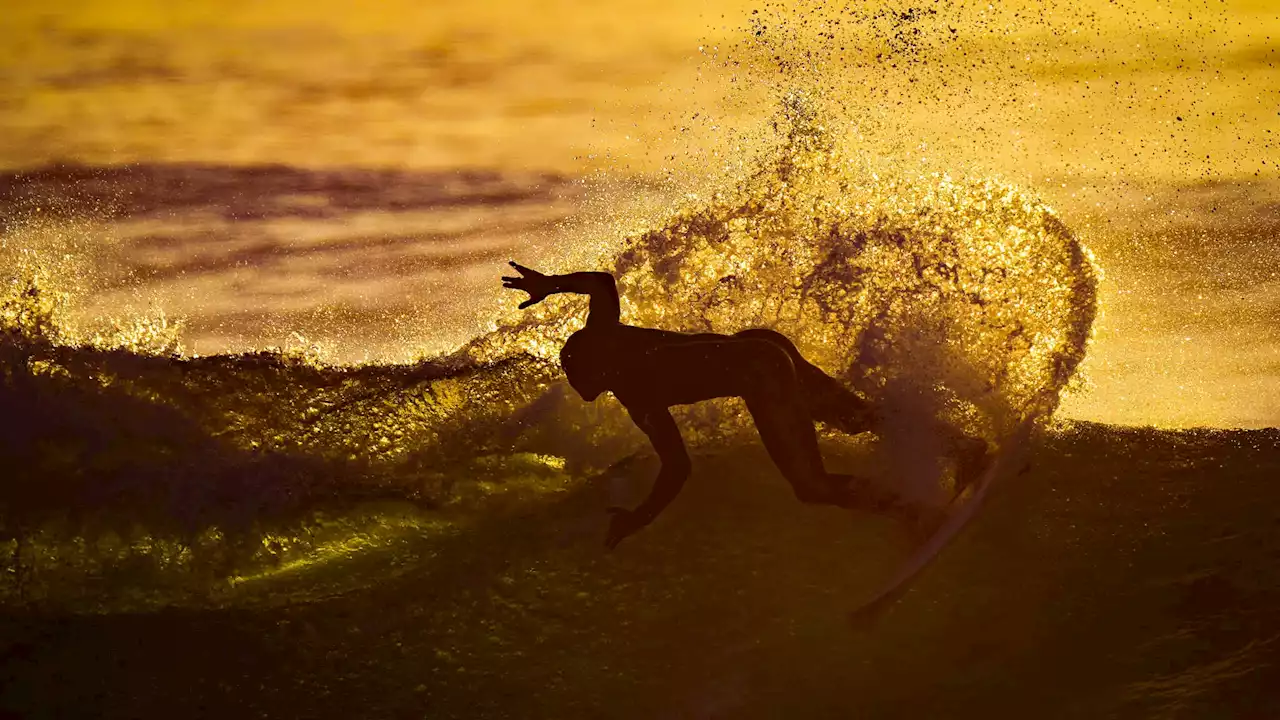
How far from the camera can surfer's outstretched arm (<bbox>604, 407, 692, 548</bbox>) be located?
4.02 metres

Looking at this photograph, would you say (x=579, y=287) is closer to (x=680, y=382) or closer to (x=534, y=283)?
(x=534, y=283)

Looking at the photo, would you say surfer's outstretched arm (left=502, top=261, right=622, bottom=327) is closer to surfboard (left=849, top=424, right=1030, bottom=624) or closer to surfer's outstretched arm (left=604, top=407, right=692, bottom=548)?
surfer's outstretched arm (left=604, top=407, right=692, bottom=548)

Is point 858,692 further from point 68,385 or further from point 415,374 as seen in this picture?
point 68,385

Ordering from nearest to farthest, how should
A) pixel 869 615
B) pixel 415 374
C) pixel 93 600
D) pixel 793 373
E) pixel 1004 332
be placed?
pixel 793 373, pixel 869 615, pixel 1004 332, pixel 93 600, pixel 415 374

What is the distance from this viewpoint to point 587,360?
4.02 m

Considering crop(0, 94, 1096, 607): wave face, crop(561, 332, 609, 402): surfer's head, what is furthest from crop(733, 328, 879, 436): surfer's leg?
crop(561, 332, 609, 402): surfer's head

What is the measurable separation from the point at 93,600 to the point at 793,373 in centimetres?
384

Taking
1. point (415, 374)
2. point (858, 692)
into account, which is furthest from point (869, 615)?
point (415, 374)

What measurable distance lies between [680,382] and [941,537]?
1473 millimetres

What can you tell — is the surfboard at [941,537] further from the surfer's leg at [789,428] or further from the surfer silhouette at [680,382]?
the surfer's leg at [789,428]

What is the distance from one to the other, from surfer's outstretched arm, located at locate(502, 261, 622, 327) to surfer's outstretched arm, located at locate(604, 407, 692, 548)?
0.37m

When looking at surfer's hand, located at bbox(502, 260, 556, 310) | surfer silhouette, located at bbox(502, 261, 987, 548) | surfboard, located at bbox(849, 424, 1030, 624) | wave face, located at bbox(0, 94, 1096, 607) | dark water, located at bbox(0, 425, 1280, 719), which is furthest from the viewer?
wave face, located at bbox(0, 94, 1096, 607)

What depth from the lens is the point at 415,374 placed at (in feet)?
19.7

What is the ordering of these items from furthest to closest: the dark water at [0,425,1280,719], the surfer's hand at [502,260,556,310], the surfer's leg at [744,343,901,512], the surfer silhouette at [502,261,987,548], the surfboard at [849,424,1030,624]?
the surfboard at [849,424,1030,624] → the dark water at [0,425,1280,719] → the surfer's leg at [744,343,901,512] → the surfer silhouette at [502,261,987,548] → the surfer's hand at [502,260,556,310]
